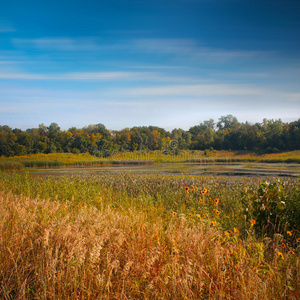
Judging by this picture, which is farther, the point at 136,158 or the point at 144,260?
the point at 136,158

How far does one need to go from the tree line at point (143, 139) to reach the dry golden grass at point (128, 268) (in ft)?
113

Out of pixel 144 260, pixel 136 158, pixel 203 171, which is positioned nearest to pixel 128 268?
pixel 144 260

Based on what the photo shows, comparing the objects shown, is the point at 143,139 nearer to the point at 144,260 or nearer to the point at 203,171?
the point at 203,171

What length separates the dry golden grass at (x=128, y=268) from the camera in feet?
7.27

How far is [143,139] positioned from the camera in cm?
4853

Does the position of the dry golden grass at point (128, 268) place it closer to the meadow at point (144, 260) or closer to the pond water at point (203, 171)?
the meadow at point (144, 260)

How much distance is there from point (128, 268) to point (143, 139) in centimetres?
4651

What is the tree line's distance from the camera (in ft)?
116

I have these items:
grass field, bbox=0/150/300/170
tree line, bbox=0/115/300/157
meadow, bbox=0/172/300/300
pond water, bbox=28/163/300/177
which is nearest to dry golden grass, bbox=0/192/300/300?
meadow, bbox=0/172/300/300

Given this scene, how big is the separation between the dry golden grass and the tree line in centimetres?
3449

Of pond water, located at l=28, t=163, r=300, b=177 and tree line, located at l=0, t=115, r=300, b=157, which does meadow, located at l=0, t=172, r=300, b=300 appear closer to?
pond water, located at l=28, t=163, r=300, b=177

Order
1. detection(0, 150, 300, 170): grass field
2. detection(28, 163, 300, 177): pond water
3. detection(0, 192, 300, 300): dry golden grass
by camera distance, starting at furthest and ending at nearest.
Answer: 1. detection(0, 150, 300, 170): grass field
2. detection(28, 163, 300, 177): pond water
3. detection(0, 192, 300, 300): dry golden grass

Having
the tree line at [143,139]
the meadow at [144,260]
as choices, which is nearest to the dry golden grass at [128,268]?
the meadow at [144,260]

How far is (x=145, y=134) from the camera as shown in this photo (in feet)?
164
